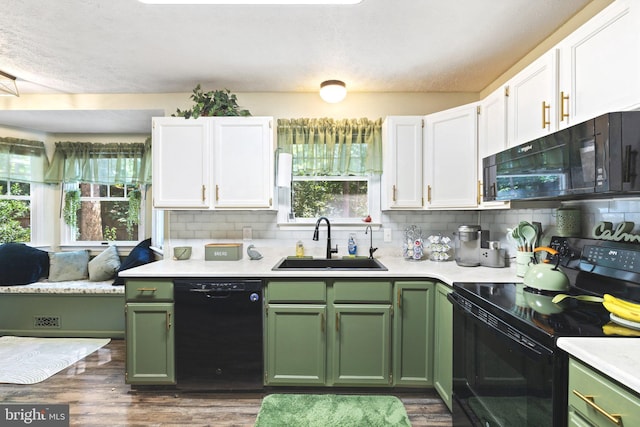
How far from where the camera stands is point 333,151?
9.70 feet

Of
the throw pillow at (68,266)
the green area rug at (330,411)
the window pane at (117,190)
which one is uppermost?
the window pane at (117,190)

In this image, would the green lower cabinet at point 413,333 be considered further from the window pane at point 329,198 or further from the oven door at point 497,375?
the window pane at point 329,198

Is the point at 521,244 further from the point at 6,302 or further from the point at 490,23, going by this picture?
the point at 6,302

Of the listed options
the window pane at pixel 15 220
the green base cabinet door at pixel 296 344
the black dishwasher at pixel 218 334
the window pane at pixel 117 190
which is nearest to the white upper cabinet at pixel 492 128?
the green base cabinet door at pixel 296 344

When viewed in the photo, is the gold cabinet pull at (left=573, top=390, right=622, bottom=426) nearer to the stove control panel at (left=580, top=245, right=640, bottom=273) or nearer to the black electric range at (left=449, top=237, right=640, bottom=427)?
the black electric range at (left=449, top=237, right=640, bottom=427)

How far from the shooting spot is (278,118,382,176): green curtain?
294 centimetres

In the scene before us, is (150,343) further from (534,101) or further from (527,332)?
(534,101)

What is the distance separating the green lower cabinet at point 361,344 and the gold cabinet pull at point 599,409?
50.7 inches

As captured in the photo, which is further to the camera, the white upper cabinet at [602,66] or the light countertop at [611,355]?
the white upper cabinet at [602,66]

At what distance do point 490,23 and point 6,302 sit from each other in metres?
4.92

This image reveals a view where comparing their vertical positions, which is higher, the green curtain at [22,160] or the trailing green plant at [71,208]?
the green curtain at [22,160]

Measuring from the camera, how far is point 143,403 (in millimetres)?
2203

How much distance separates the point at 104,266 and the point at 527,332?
3981mm

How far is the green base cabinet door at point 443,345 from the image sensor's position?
2016 mm
